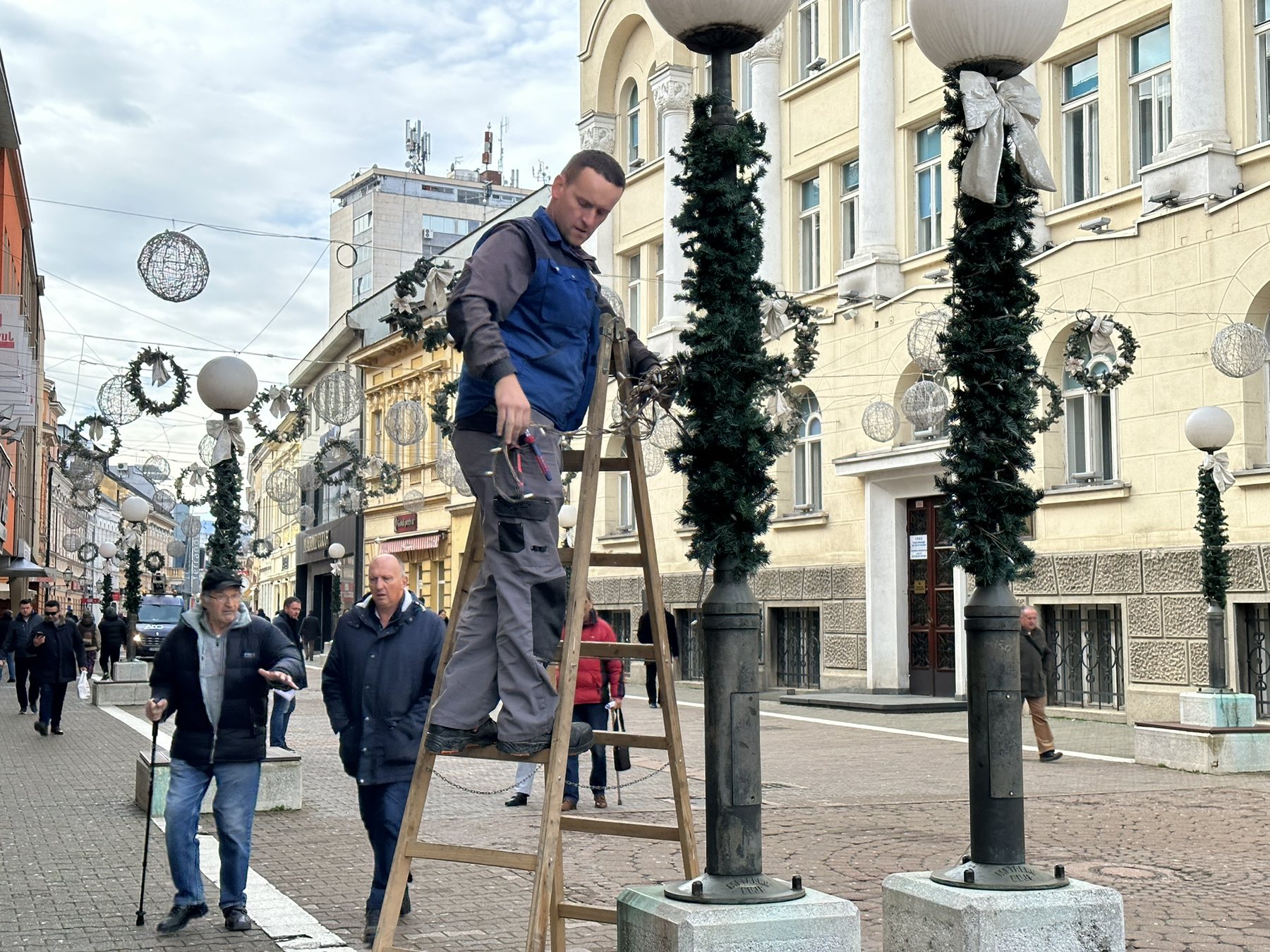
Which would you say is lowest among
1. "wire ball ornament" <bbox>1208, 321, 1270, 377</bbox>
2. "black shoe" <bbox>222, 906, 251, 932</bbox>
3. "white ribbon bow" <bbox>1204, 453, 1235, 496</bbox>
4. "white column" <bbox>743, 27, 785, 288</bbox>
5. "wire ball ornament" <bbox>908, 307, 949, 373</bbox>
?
"black shoe" <bbox>222, 906, 251, 932</bbox>

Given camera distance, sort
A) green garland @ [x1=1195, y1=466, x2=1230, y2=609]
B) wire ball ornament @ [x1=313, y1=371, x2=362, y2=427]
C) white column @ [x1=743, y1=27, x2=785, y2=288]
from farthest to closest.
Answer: white column @ [x1=743, y1=27, x2=785, y2=288] < wire ball ornament @ [x1=313, y1=371, x2=362, y2=427] < green garland @ [x1=1195, y1=466, x2=1230, y2=609]

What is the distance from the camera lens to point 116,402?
65.0 ft

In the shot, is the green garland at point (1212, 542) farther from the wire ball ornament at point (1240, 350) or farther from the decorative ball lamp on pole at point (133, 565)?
the decorative ball lamp on pole at point (133, 565)

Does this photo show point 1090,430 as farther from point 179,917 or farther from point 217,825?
point 179,917

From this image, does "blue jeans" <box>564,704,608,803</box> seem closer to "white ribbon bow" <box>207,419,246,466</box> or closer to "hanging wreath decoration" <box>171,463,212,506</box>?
"white ribbon bow" <box>207,419,246,466</box>

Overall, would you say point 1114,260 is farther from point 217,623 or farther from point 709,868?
point 709,868

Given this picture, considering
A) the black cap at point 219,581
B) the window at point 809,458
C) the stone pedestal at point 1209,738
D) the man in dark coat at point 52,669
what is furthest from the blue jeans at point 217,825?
the window at point 809,458

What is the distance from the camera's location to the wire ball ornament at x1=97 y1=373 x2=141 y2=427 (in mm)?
19656

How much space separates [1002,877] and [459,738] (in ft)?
6.45

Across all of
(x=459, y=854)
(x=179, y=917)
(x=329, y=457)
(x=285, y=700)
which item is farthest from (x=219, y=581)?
(x=329, y=457)

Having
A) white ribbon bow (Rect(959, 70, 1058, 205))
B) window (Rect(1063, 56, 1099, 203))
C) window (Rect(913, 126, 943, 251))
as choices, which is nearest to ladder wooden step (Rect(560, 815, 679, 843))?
white ribbon bow (Rect(959, 70, 1058, 205))

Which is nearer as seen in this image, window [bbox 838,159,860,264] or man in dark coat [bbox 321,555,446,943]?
man in dark coat [bbox 321,555,446,943]

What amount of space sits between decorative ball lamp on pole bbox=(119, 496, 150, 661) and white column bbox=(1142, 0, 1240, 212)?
20.7 m

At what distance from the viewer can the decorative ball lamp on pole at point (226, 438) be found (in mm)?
13227
